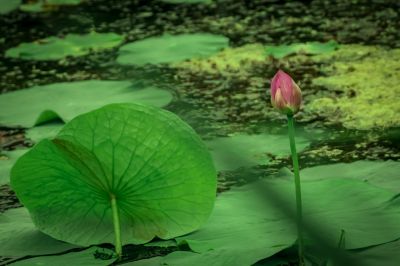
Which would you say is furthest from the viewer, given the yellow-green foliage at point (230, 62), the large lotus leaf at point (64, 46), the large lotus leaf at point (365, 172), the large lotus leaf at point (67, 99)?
the large lotus leaf at point (64, 46)

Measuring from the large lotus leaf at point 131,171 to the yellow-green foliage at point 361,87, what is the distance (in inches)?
23.7

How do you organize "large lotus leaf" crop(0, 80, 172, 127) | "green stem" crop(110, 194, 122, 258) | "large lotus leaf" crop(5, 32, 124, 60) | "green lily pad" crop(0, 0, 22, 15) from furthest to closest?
1. "green lily pad" crop(0, 0, 22, 15)
2. "large lotus leaf" crop(5, 32, 124, 60)
3. "large lotus leaf" crop(0, 80, 172, 127)
4. "green stem" crop(110, 194, 122, 258)

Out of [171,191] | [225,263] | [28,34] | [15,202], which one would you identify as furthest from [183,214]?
[28,34]

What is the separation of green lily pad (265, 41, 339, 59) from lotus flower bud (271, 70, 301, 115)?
1.16 metres

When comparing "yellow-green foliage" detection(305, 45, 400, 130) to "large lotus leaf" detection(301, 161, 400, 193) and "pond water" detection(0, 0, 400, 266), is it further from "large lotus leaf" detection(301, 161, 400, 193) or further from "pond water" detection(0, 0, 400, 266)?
"large lotus leaf" detection(301, 161, 400, 193)

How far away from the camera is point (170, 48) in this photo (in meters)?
2.37

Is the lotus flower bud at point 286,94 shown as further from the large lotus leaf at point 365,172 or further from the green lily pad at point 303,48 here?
the green lily pad at point 303,48

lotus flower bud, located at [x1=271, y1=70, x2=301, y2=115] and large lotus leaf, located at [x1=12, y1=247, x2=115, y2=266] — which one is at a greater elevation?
lotus flower bud, located at [x1=271, y1=70, x2=301, y2=115]

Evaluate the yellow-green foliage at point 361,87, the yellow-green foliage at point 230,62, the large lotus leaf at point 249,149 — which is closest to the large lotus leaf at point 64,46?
the yellow-green foliage at point 230,62

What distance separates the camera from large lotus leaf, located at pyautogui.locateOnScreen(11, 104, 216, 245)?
1206 mm

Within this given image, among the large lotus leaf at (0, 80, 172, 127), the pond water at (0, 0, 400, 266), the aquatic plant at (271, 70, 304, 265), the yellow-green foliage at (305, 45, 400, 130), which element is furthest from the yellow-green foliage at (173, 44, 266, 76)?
the aquatic plant at (271, 70, 304, 265)

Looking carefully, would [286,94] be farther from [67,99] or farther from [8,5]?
[8,5]

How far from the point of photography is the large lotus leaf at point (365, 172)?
51.8 inches

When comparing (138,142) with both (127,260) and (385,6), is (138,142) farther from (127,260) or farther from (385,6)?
(385,6)
